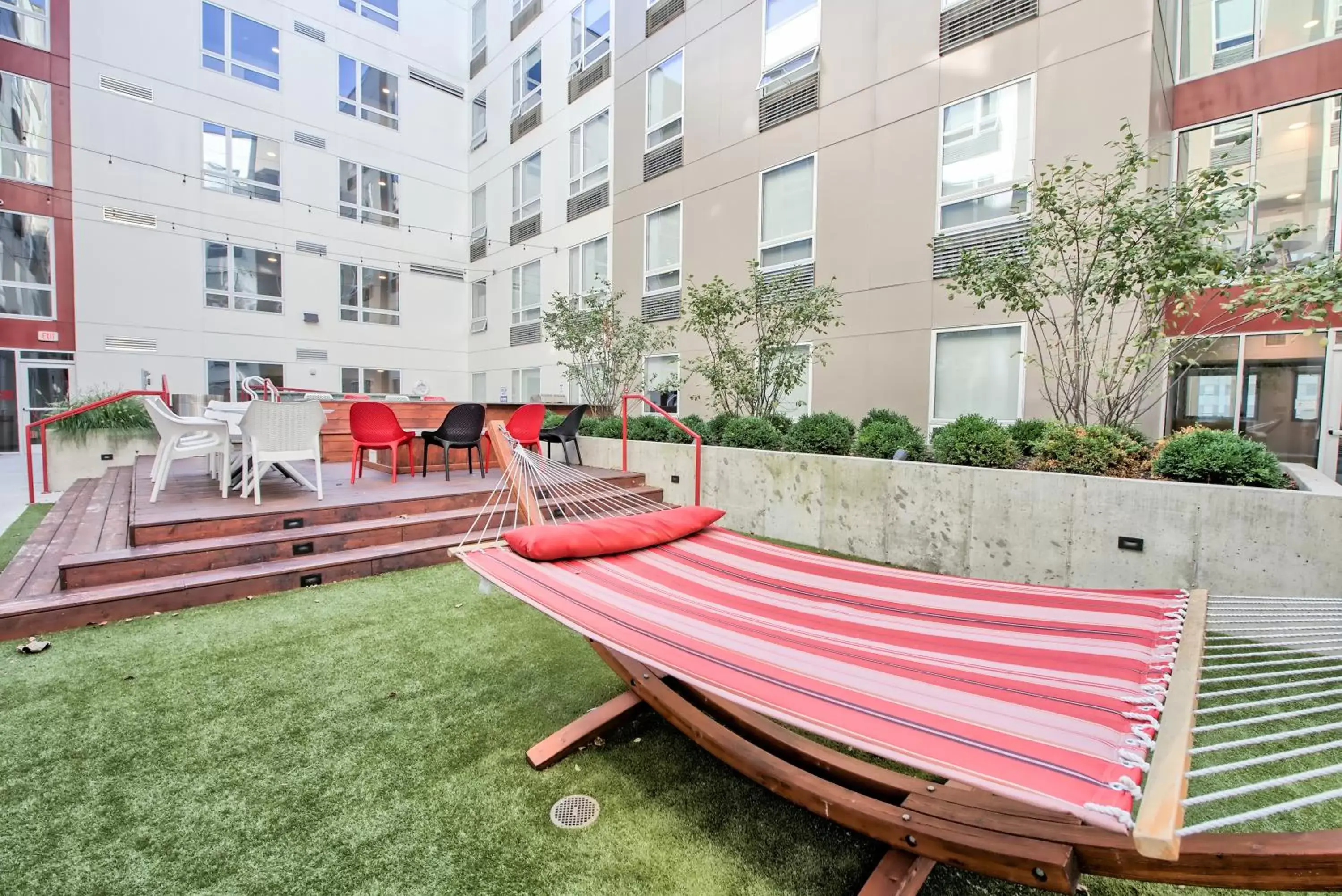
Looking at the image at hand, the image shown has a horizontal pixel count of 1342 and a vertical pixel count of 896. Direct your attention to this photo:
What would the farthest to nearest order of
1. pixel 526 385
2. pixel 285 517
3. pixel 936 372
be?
pixel 526 385 < pixel 936 372 < pixel 285 517

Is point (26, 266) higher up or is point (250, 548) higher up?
point (26, 266)

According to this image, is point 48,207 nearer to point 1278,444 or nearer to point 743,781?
point 743,781

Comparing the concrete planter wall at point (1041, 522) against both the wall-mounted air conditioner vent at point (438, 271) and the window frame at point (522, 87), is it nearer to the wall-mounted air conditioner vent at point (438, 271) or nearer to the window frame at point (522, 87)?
the window frame at point (522, 87)

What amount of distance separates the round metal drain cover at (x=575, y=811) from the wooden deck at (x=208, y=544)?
2.94 m

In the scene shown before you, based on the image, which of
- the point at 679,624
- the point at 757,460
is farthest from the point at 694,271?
the point at 679,624

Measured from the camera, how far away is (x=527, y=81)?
1410 centimetres

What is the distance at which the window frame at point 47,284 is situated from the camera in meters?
11.1

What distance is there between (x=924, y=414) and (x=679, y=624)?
21.5 feet

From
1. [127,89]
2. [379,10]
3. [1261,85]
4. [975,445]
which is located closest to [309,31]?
[379,10]

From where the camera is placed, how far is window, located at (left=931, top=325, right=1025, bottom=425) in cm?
670

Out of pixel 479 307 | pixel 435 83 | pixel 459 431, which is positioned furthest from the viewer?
pixel 479 307

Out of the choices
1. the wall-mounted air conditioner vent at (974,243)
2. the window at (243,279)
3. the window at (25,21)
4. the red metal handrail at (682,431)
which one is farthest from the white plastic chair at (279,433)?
the window at (25,21)

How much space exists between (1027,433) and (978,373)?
2700 mm

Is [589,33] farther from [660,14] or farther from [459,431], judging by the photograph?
[459,431]
